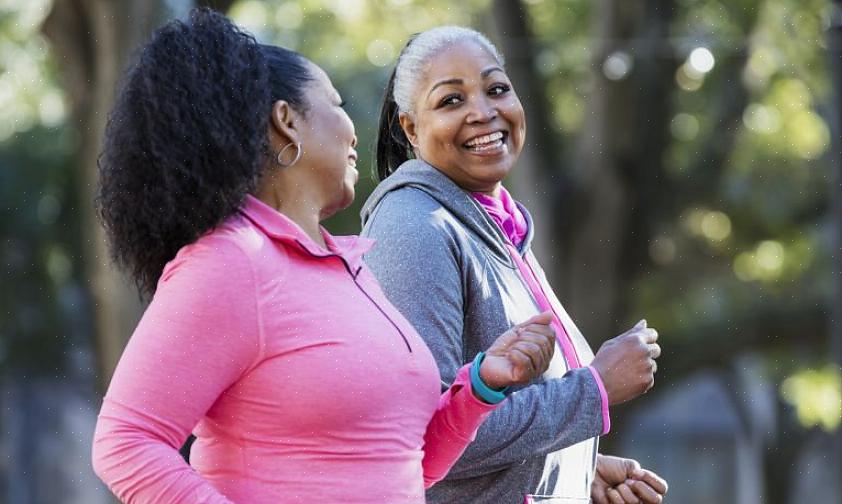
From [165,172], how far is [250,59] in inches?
10.4

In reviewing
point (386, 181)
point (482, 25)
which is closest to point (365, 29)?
point (482, 25)

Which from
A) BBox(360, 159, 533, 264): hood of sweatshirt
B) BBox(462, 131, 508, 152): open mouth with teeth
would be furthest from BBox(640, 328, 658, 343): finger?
BBox(462, 131, 508, 152): open mouth with teeth

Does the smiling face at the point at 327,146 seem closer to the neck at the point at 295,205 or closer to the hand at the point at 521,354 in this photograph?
the neck at the point at 295,205

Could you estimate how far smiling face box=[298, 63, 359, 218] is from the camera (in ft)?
8.02

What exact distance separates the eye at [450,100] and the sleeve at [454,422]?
79 cm

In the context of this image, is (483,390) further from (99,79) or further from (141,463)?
(99,79)

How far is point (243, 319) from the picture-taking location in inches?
84.7

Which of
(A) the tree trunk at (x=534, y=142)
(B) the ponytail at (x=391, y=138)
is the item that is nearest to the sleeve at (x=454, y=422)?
(B) the ponytail at (x=391, y=138)

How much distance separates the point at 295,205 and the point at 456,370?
53 centimetres

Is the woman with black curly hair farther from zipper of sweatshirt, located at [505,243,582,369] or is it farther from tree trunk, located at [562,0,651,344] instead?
tree trunk, located at [562,0,651,344]

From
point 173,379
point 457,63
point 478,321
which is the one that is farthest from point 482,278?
point 173,379

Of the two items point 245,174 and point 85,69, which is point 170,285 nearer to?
point 245,174

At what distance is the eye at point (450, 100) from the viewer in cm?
317

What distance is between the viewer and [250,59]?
2.39m
